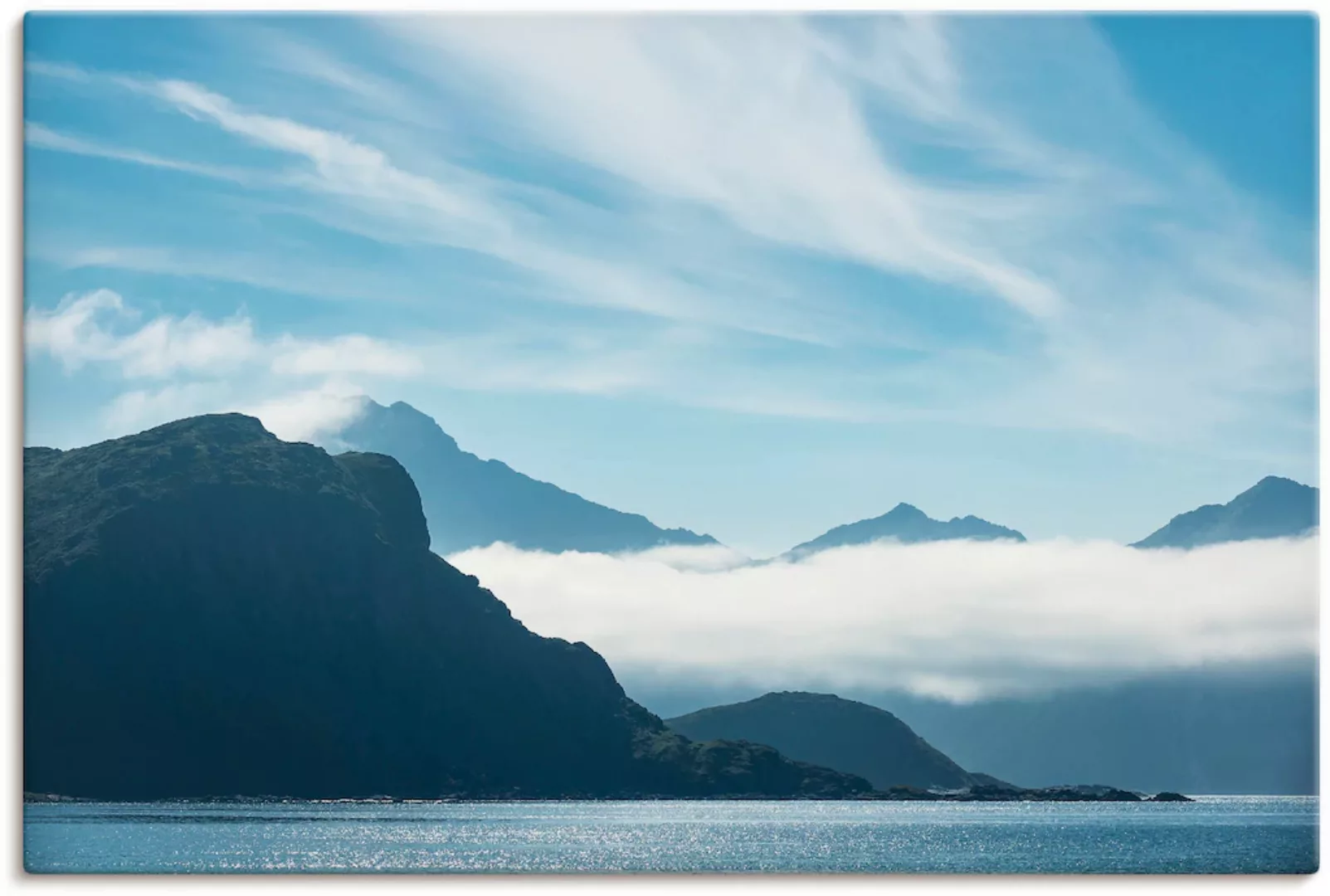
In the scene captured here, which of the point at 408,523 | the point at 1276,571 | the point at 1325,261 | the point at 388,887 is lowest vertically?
the point at 388,887

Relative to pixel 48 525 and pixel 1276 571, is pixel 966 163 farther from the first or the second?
pixel 48 525

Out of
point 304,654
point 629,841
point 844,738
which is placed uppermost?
point 304,654

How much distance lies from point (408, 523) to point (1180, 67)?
11051 cm

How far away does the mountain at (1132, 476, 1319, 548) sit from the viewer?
1008 inches

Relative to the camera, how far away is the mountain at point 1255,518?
25.6m

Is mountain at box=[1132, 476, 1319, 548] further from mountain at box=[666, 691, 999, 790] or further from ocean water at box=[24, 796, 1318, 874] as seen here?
mountain at box=[666, 691, 999, 790]

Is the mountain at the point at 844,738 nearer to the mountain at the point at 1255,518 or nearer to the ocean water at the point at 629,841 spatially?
the ocean water at the point at 629,841

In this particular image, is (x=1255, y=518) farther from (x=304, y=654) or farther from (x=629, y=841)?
(x=304, y=654)

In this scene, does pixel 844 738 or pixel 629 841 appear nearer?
pixel 629 841

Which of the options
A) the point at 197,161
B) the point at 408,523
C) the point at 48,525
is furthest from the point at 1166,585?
the point at 408,523

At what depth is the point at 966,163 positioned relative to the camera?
28.1 m

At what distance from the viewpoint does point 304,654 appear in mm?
89625

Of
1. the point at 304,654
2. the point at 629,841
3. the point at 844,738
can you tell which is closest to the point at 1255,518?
the point at 629,841

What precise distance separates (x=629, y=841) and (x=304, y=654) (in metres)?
40.9
